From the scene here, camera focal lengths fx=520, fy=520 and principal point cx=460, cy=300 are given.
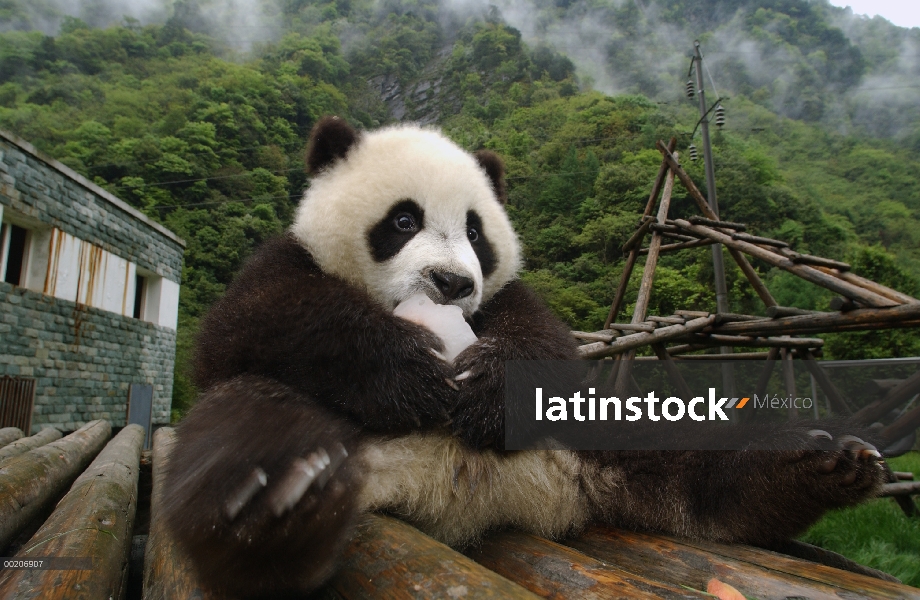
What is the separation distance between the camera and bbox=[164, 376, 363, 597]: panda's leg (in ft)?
3.52

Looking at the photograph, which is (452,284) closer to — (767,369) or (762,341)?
(762,341)

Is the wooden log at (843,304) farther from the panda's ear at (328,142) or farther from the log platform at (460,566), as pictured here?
the panda's ear at (328,142)

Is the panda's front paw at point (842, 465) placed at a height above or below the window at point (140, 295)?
below

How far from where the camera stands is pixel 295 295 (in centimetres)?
185

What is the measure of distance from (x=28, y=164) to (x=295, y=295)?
14216mm

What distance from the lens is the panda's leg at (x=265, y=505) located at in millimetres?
1074

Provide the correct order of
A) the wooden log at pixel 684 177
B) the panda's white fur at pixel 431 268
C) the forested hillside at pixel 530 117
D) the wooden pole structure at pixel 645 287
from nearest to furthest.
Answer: the panda's white fur at pixel 431 268 → the wooden pole structure at pixel 645 287 → the wooden log at pixel 684 177 → the forested hillside at pixel 530 117

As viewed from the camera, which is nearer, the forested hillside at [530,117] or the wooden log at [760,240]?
the wooden log at [760,240]

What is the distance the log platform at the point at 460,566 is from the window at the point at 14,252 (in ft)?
42.7

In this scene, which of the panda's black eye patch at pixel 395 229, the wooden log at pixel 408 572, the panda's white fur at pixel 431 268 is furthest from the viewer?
the panda's black eye patch at pixel 395 229

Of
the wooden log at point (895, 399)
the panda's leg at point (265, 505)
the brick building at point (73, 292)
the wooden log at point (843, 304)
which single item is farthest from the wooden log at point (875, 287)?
the brick building at point (73, 292)

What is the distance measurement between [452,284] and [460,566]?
1208 millimetres

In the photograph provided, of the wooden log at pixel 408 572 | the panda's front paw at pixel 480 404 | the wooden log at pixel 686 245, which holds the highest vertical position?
the wooden log at pixel 686 245

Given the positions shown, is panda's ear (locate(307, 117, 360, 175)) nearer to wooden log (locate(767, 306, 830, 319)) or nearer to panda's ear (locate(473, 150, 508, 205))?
panda's ear (locate(473, 150, 508, 205))
